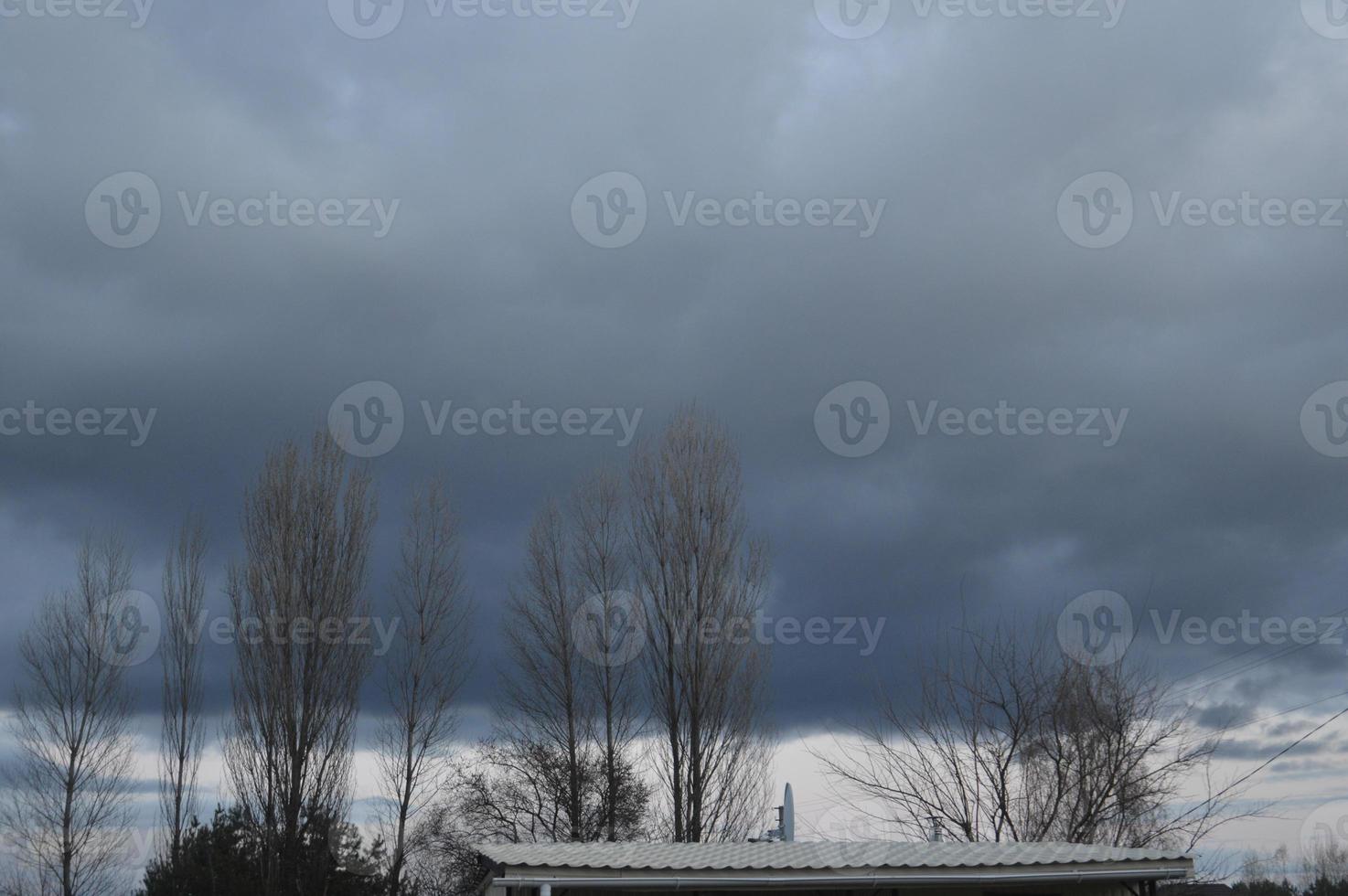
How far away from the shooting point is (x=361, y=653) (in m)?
23.8

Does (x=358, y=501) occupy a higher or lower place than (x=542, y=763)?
higher

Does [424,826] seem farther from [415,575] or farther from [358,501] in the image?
[358,501]

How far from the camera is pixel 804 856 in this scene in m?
13.0

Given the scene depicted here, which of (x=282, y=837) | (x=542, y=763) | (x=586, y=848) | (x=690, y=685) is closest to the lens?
(x=586, y=848)

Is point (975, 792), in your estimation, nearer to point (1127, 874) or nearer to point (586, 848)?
point (1127, 874)

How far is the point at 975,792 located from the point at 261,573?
1552cm

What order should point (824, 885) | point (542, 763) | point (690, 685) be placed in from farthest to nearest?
point (542, 763)
point (690, 685)
point (824, 885)

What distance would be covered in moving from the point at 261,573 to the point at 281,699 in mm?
2859

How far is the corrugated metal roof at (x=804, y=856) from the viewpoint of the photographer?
470 inches

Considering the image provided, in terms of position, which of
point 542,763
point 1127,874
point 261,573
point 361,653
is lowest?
point 1127,874

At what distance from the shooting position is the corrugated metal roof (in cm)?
1194

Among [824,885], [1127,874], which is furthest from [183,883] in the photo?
[1127,874]

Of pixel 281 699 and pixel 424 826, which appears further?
pixel 424 826

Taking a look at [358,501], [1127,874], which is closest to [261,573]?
[358,501]
